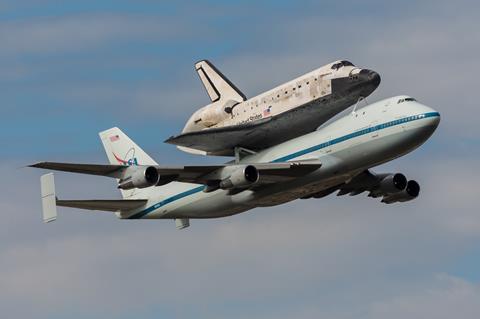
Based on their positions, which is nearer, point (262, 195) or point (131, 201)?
point (262, 195)

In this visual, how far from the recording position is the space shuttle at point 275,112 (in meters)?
88.6

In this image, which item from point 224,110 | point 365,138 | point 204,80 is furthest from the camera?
point 204,80

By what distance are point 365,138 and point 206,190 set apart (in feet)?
35.5

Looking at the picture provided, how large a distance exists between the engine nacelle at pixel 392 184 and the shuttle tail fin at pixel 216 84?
10.7 m

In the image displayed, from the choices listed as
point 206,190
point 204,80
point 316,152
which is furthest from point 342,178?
point 204,80

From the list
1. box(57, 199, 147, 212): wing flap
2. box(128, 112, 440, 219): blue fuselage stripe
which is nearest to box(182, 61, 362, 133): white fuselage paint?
box(128, 112, 440, 219): blue fuselage stripe

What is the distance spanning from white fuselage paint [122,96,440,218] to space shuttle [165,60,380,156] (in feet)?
3.33

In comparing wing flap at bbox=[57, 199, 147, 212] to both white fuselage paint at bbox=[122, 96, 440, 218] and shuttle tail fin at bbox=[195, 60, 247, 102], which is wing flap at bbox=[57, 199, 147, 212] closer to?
white fuselage paint at bbox=[122, 96, 440, 218]

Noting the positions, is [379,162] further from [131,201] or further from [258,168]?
[131,201]

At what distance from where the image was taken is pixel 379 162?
8762cm

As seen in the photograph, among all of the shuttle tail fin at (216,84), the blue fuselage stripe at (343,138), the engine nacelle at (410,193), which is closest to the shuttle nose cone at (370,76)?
the blue fuselage stripe at (343,138)

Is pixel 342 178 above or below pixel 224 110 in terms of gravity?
below

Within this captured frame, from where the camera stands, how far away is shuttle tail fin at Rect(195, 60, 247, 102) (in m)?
96.8

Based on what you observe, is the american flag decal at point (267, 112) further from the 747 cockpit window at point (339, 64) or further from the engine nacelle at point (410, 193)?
the engine nacelle at point (410, 193)
